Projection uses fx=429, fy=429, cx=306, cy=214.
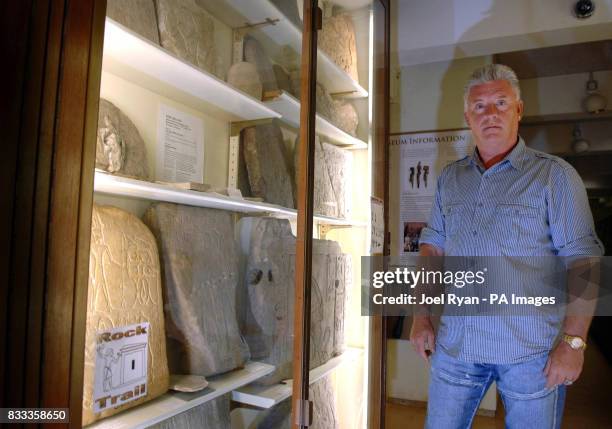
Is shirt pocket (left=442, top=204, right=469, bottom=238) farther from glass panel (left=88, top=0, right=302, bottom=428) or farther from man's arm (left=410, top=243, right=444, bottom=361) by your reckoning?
glass panel (left=88, top=0, right=302, bottom=428)

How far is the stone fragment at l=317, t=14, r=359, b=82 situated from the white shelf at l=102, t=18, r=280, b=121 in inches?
17.6

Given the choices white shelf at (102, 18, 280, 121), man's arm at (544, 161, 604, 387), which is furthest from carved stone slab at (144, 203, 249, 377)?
man's arm at (544, 161, 604, 387)

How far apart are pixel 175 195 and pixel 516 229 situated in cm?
118

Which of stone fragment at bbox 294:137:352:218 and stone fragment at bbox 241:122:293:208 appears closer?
stone fragment at bbox 241:122:293:208

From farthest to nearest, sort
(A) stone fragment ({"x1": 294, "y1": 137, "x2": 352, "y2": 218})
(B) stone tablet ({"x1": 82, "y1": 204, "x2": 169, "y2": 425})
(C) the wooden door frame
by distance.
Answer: (A) stone fragment ({"x1": 294, "y1": 137, "x2": 352, "y2": 218})
(B) stone tablet ({"x1": 82, "y1": 204, "x2": 169, "y2": 425})
(C) the wooden door frame

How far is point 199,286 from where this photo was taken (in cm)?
132

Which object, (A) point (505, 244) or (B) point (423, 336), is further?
(B) point (423, 336)

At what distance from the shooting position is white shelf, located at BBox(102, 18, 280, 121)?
103 centimetres

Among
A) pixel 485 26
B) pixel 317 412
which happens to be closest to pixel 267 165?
pixel 317 412

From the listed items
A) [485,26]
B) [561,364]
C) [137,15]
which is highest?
[485,26]

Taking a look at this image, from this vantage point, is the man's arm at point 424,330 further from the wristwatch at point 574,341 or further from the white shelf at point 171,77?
the white shelf at point 171,77

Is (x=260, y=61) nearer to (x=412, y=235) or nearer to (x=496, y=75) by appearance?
(x=496, y=75)

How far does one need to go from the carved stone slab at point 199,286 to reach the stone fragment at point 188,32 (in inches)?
18.0

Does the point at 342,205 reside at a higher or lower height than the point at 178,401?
higher
